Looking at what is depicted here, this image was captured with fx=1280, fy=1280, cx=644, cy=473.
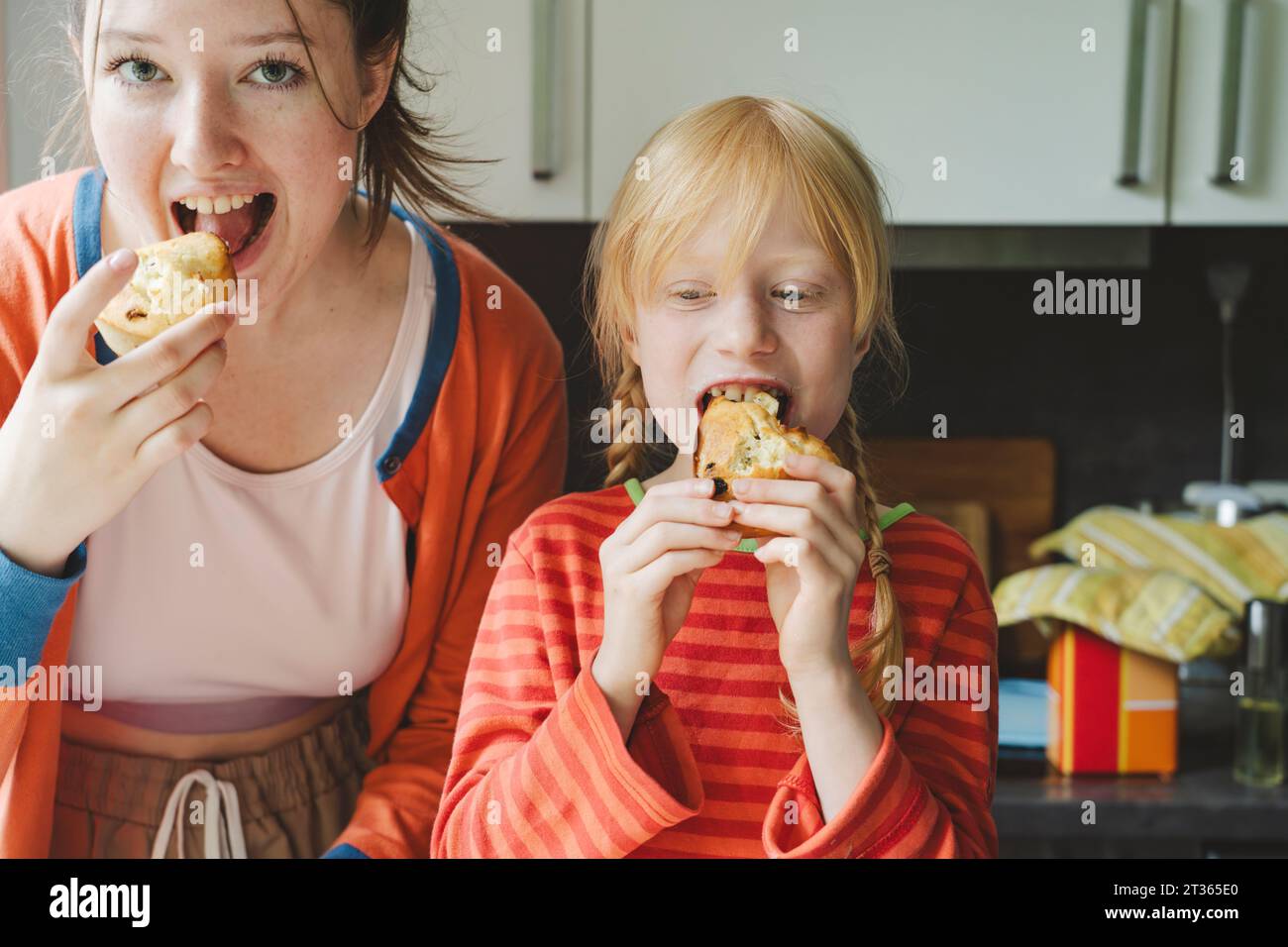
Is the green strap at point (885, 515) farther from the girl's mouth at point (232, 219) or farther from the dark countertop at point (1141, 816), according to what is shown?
the dark countertop at point (1141, 816)

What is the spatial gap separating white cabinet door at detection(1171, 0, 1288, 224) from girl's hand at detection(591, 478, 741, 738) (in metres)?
1.14

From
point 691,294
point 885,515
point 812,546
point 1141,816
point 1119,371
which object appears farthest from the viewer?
point 1119,371

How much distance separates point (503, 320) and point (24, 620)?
46 centimetres

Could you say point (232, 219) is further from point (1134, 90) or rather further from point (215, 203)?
point (1134, 90)

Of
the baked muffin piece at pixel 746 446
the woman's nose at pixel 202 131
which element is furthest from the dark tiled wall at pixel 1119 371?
the woman's nose at pixel 202 131

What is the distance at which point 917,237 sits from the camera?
1737mm

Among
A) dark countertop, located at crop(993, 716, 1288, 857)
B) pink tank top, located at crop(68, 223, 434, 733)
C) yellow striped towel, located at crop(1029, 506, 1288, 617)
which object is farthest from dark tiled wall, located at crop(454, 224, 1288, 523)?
pink tank top, located at crop(68, 223, 434, 733)

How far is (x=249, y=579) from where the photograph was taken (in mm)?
1069

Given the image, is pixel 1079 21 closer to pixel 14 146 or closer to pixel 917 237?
pixel 917 237

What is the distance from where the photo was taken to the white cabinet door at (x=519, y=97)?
1.58 metres

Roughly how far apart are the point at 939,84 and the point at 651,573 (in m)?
1.06

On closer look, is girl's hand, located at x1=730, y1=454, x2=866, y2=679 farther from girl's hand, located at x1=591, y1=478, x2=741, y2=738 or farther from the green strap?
the green strap

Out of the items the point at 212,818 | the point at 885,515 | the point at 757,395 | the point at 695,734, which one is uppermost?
the point at 757,395

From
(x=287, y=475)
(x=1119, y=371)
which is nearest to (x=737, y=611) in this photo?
(x=287, y=475)
